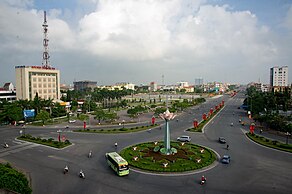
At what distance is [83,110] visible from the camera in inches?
2837

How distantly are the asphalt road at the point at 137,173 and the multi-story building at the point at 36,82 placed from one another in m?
39.6

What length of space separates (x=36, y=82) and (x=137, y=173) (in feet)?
214

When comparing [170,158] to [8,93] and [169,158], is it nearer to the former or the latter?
[169,158]

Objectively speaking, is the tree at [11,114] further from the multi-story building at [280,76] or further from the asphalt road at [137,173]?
the multi-story building at [280,76]

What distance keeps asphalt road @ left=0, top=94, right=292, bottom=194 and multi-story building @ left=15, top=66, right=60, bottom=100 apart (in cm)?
3956

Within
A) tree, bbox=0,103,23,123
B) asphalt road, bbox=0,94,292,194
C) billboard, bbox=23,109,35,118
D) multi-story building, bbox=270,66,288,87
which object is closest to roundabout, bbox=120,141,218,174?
asphalt road, bbox=0,94,292,194

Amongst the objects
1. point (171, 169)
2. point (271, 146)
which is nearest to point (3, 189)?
point (171, 169)

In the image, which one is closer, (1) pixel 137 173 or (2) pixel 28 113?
(1) pixel 137 173

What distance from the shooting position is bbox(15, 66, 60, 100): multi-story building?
232 ft

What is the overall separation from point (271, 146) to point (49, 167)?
1188 inches

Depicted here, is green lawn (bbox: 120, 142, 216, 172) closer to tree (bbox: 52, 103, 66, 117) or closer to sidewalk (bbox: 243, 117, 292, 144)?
sidewalk (bbox: 243, 117, 292, 144)

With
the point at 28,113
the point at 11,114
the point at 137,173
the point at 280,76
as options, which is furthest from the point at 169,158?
the point at 280,76

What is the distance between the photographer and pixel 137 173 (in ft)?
72.7

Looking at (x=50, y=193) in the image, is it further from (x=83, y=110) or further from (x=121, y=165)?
(x=83, y=110)
